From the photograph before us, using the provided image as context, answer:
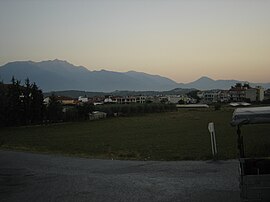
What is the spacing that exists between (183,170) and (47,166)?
5.58 m

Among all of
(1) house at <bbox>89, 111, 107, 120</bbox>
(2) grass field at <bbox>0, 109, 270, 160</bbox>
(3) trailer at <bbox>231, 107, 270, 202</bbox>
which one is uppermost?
(3) trailer at <bbox>231, 107, 270, 202</bbox>

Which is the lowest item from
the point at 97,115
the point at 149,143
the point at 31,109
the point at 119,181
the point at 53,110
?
the point at 97,115

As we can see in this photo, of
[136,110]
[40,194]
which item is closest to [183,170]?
[40,194]

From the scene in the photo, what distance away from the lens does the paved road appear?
9.14 m

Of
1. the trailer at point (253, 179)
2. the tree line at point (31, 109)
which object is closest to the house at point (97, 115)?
the tree line at point (31, 109)

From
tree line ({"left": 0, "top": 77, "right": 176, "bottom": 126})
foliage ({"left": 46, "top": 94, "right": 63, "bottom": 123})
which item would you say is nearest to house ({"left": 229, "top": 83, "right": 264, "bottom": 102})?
tree line ({"left": 0, "top": 77, "right": 176, "bottom": 126})

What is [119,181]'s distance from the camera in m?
11.1

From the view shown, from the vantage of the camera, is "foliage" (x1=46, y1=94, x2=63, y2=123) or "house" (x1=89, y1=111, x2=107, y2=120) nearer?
"foliage" (x1=46, y1=94, x2=63, y2=123)

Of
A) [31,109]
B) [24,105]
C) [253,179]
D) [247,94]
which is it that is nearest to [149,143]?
[253,179]

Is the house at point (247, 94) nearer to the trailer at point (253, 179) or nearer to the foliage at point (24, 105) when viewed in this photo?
the foliage at point (24, 105)

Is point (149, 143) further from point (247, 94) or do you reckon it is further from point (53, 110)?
point (247, 94)

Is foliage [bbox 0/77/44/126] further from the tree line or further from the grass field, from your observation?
the grass field

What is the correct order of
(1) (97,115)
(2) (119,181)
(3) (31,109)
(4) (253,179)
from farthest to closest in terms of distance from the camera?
(1) (97,115)
(3) (31,109)
(2) (119,181)
(4) (253,179)

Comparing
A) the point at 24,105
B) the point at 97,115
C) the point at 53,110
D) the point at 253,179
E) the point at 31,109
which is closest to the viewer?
the point at 253,179
